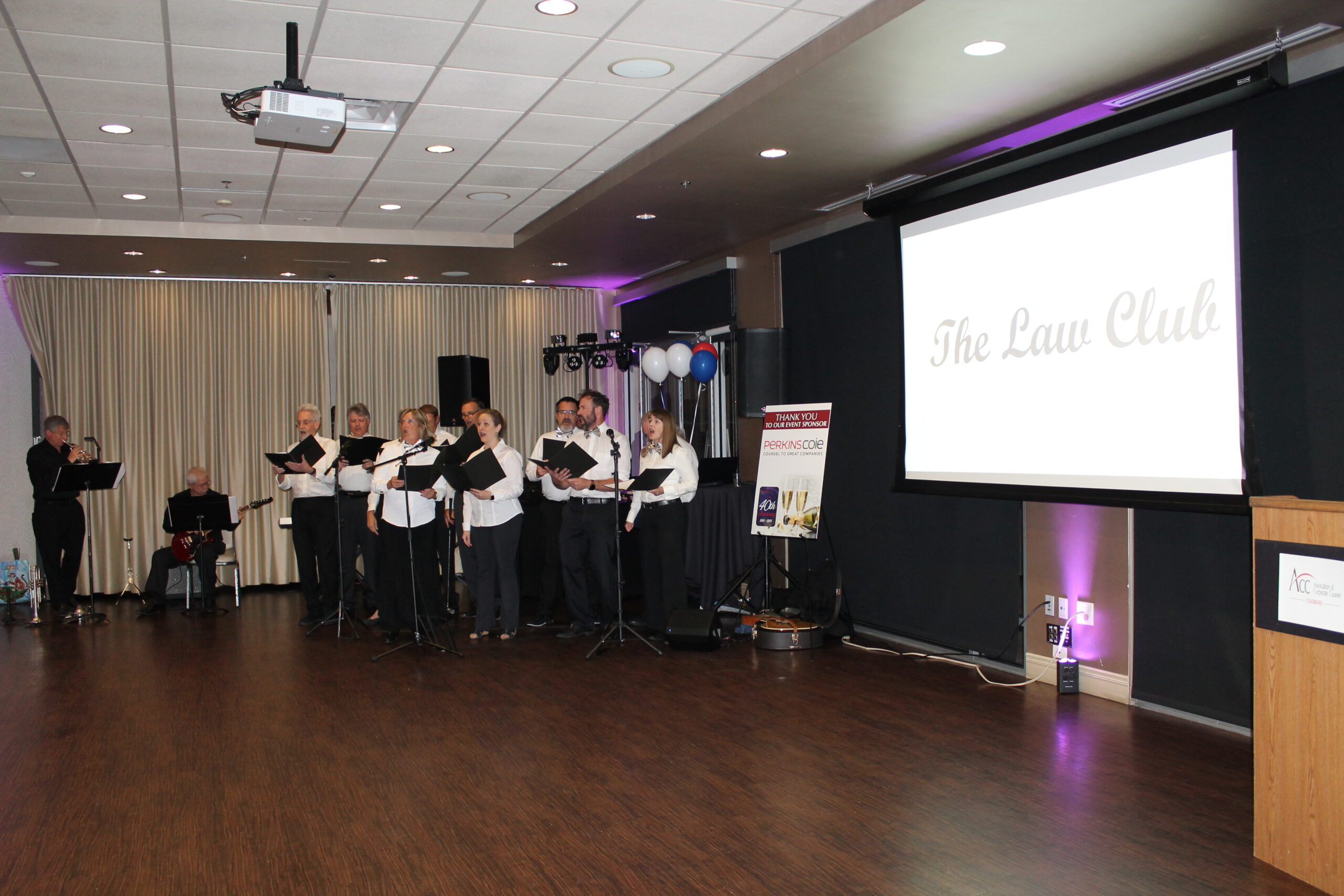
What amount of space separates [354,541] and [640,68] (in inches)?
187

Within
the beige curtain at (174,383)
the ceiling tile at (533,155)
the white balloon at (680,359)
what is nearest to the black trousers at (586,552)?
the white balloon at (680,359)

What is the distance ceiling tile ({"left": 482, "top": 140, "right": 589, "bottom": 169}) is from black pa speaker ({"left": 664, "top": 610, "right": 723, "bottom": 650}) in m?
3.09

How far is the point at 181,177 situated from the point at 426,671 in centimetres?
366

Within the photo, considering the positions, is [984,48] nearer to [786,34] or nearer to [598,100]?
[786,34]

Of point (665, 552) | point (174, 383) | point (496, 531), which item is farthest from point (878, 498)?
point (174, 383)

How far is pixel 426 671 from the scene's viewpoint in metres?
6.15

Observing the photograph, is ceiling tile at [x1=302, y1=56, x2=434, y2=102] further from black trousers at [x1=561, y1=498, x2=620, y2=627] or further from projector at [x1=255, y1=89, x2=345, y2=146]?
black trousers at [x1=561, y1=498, x2=620, y2=627]

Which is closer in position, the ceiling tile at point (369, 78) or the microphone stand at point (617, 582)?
the ceiling tile at point (369, 78)

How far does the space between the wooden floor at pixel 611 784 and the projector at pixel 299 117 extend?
2.82 meters

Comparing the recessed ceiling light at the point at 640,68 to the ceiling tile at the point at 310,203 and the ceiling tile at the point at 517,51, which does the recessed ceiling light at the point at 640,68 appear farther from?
the ceiling tile at the point at 310,203

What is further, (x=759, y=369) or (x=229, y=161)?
(x=759, y=369)

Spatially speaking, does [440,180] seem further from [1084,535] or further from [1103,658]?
[1103,658]

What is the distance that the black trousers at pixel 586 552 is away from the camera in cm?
708

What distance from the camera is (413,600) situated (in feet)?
22.5
